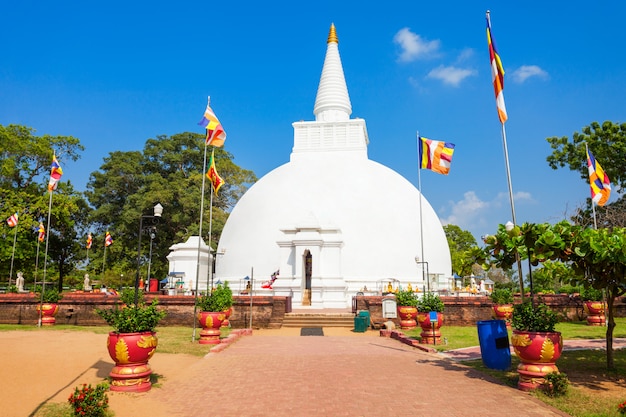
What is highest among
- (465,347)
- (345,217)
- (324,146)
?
(324,146)

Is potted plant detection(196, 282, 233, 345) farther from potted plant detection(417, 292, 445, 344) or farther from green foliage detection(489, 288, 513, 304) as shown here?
green foliage detection(489, 288, 513, 304)

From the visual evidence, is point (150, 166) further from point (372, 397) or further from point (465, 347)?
point (372, 397)

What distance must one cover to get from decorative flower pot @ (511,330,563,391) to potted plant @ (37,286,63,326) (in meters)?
20.2

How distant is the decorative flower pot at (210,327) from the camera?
49.9ft

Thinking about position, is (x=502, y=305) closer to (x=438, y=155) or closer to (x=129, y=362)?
(x=438, y=155)

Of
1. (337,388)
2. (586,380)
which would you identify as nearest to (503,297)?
(586,380)

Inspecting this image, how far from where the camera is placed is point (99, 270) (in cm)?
4528

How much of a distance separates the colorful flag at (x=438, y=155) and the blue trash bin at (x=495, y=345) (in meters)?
9.75

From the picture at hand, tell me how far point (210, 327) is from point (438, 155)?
39.1 feet

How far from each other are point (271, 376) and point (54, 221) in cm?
3951

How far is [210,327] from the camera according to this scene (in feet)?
50.4

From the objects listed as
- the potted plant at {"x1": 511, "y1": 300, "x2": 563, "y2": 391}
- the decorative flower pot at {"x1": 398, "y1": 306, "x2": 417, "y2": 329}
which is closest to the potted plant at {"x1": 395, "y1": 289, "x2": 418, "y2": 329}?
the decorative flower pot at {"x1": 398, "y1": 306, "x2": 417, "y2": 329}

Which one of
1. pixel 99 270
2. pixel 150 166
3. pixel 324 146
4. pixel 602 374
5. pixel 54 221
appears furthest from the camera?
pixel 150 166

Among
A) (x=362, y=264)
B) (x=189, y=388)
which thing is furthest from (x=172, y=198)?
(x=189, y=388)
